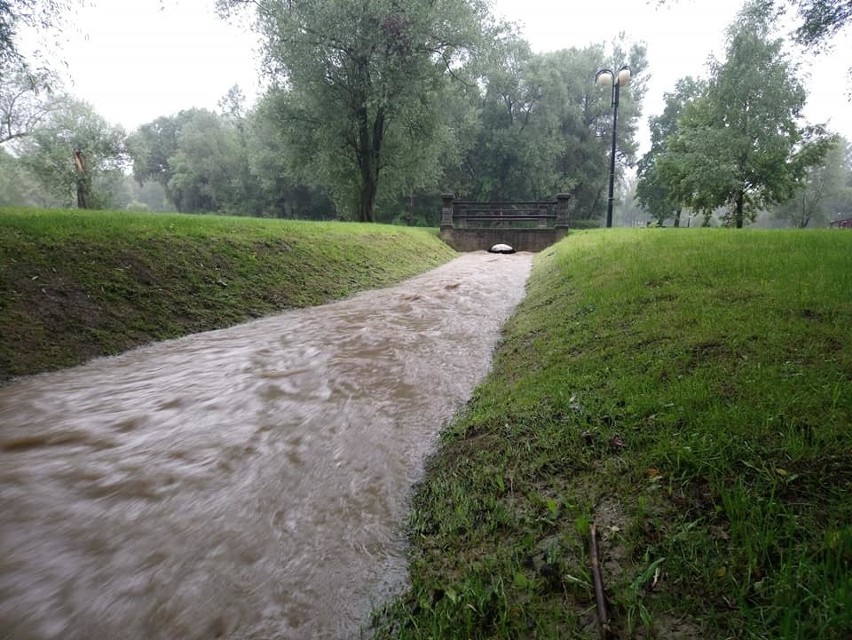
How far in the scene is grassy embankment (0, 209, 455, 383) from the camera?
509 centimetres

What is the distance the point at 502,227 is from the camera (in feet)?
68.4

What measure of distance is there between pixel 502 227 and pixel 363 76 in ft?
29.2

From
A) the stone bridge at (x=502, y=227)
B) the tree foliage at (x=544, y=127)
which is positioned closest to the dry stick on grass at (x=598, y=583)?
the stone bridge at (x=502, y=227)

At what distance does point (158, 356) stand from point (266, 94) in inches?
805

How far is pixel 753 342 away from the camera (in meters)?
3.21

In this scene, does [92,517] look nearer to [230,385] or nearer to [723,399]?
[230,385]

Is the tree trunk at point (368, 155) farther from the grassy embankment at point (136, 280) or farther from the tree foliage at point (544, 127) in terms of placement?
the tree foliage at point (544, 127)

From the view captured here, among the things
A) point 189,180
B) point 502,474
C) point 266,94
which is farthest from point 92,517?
point 189,180

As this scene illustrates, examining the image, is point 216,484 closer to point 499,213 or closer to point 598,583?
point 598,583

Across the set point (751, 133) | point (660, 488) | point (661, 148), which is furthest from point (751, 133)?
point (660, 488)

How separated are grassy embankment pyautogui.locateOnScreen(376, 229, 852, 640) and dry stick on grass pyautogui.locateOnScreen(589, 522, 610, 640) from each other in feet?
0.12

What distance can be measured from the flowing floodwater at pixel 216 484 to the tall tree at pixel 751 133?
70.8ft

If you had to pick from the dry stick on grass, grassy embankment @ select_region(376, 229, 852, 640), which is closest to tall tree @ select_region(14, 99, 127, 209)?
grassy embankment @ select_region(376, 229, 852, 640)

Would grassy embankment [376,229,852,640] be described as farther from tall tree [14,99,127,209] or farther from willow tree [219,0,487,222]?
tall tree [14,99,127,209]
